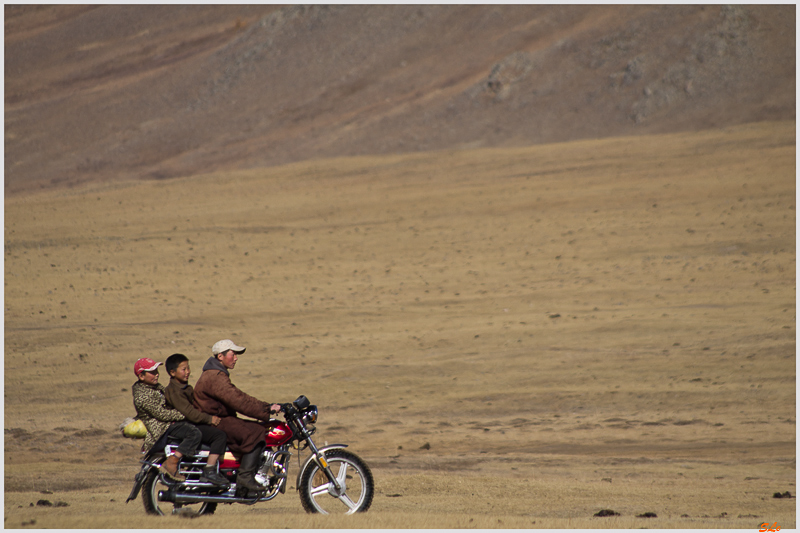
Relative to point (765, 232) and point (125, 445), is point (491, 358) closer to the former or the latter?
point (125, 445)

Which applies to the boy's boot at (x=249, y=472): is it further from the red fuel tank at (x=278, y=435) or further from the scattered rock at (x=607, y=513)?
the scattered rock at (x=607, y=513)

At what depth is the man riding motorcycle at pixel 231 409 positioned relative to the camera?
6062 mm

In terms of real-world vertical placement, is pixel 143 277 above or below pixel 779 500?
above

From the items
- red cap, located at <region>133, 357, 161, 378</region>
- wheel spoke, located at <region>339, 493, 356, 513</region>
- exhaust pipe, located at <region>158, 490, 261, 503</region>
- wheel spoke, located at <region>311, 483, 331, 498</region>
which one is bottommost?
wheel spoke, located at <region>339, 493, 356, 513</region>

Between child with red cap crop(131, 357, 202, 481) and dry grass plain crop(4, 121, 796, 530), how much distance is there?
44 centimetres

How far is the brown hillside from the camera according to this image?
39469mm

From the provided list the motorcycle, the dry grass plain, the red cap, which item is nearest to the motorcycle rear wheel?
the motorcycle

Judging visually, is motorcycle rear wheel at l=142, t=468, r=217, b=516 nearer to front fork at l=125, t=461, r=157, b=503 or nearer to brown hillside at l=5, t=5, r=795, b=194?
front fork at l=125, t=461, r=157, b=503

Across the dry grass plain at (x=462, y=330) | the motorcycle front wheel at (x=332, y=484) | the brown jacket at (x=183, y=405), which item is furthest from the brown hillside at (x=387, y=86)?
the brown jacket at (x=183, y=405)

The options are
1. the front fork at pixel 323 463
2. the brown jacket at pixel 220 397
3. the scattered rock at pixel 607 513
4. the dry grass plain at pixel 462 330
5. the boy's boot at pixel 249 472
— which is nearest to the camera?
the brown jacket at pixel 220 397

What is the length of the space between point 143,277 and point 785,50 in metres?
31.2

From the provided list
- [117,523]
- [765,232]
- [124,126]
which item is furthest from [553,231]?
[124,126]

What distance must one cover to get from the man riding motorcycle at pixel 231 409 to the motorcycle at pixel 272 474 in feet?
0.22

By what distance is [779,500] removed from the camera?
7.96 m
